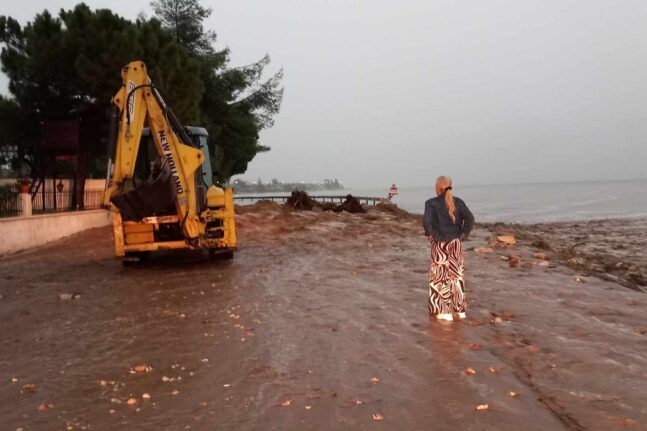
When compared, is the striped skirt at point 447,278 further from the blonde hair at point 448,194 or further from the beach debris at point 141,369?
the beach debris at point 141,369

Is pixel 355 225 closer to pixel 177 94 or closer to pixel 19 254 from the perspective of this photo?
pixel 177 94

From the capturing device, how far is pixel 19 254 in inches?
622

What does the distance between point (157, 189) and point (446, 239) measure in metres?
6.28

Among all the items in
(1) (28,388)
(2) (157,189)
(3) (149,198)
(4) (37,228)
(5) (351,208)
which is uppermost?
(2) (157,189)

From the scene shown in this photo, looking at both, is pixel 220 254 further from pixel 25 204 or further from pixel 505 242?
pixel 505 242

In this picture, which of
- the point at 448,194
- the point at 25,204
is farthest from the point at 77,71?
the point at 448,194

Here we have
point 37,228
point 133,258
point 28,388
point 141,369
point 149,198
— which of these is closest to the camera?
point 28,388

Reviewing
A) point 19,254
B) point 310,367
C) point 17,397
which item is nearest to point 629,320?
point 310,367

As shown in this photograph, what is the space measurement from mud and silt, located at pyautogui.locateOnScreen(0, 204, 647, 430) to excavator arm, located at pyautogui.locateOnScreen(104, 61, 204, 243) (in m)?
1.43

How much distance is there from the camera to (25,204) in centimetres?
1666

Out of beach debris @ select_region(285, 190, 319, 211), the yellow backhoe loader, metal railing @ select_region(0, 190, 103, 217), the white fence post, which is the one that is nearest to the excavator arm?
the yellow backhoe loader

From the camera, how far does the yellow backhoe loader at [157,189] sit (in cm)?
1131

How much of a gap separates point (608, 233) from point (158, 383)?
29.2 m

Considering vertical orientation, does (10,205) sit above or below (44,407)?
above
